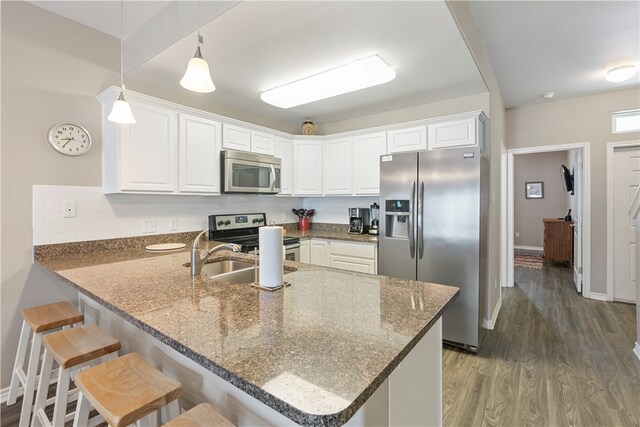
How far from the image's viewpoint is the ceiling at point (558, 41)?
90.8 inches

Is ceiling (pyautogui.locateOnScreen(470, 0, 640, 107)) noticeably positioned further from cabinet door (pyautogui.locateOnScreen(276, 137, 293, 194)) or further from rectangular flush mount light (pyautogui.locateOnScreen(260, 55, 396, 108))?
cabinet door (pyautogui.locateOnScreen(276, 137, 293, 194))

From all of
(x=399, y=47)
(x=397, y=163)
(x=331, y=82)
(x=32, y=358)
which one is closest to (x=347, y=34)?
(x=399, y=47)

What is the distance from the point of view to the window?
12.2 ft

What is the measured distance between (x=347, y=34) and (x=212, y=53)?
102cm

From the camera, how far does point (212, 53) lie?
7.25ft

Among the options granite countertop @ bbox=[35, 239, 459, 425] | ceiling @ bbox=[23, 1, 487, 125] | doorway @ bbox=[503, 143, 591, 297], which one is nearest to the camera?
granite countertop @ bbox=[35, 239, 459, 425]

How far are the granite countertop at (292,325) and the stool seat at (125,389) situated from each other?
223mm

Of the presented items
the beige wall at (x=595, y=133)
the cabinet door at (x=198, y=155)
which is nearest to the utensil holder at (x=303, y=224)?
the cabinet door at (x=198, y=155)

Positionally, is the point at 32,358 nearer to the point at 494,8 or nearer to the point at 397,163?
the point at 397,163

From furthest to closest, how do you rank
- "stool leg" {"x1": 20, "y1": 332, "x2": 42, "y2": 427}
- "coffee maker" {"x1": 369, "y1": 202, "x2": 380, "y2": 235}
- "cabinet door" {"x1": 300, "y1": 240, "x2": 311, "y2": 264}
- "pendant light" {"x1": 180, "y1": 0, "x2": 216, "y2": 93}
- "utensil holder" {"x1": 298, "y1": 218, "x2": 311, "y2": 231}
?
"utensil holder" {"x1": 298, "y1": 218, "x2": 311, "y2": 231}, "coffee maker" {"x1": 369, "y1": 202, "x2": 380, "y2": 235}, "cabinet door" {"x1": 300, "y1": 240, "x2": 311, "y2": 264}, "stool leg" {"x1": 20, "y1": 332, "x2": 42, "y2": 427}, "pendant light" {"x1": 180, "y1": 0, "x2": 216, "y2": 93}

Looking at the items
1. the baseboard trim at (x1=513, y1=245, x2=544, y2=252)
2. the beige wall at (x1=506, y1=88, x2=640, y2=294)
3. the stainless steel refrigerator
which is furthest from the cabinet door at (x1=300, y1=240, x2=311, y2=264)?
the baseboard trim at (x1=513, y1=245, x2=544, y2=252)

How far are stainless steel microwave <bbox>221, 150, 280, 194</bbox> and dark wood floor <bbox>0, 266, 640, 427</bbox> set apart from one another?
223cm

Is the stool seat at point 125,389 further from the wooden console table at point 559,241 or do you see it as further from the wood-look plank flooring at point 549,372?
the wooden console table at point 559,241

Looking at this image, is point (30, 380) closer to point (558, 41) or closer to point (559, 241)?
point (558, 41)
